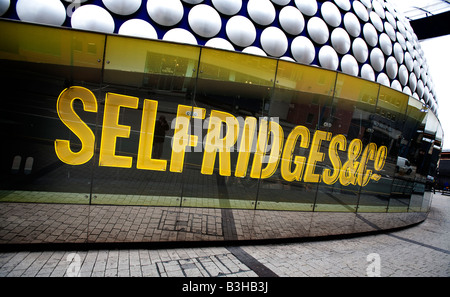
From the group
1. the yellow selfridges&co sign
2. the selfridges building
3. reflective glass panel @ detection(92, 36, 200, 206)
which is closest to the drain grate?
the selfridges building

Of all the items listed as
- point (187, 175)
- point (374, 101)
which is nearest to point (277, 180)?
point (187, 175)

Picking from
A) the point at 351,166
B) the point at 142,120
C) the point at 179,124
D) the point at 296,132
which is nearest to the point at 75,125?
the point at 142,120

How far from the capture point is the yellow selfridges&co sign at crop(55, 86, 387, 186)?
149 inches

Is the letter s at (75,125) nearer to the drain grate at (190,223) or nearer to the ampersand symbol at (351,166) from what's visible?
the drain grate at (190,223)

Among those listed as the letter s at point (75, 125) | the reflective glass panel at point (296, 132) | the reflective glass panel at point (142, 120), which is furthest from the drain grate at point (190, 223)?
the letter s at point (75, 125)

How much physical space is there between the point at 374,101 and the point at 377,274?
372cm

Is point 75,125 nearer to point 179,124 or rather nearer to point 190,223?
point 179,124

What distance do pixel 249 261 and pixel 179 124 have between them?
8.19 ft

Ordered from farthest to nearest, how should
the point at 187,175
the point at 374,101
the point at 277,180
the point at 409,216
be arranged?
1. the point at 409,216
2. the point at 374,101
3. the point at 277,180
4. the point at 187,175

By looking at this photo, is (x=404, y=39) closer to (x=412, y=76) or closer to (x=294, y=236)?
(x=412, y=76)

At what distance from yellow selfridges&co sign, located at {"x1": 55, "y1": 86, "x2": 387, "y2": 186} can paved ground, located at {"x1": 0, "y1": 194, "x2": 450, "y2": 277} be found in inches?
54.2

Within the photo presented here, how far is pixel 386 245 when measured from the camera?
4.86 m

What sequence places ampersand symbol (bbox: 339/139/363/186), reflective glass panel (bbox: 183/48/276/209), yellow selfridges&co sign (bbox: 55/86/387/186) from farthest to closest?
ampersand symbol (bbox: 339/139/363/186)
reflective glass panel (bbox: 183/48/276/209)
yellow selfridges&co sign (bbox: 55/86/387/186)

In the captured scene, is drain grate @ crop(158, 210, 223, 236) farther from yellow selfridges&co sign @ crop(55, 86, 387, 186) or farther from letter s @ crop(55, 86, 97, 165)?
letter s @ crop(55, 86, 97, 165)
